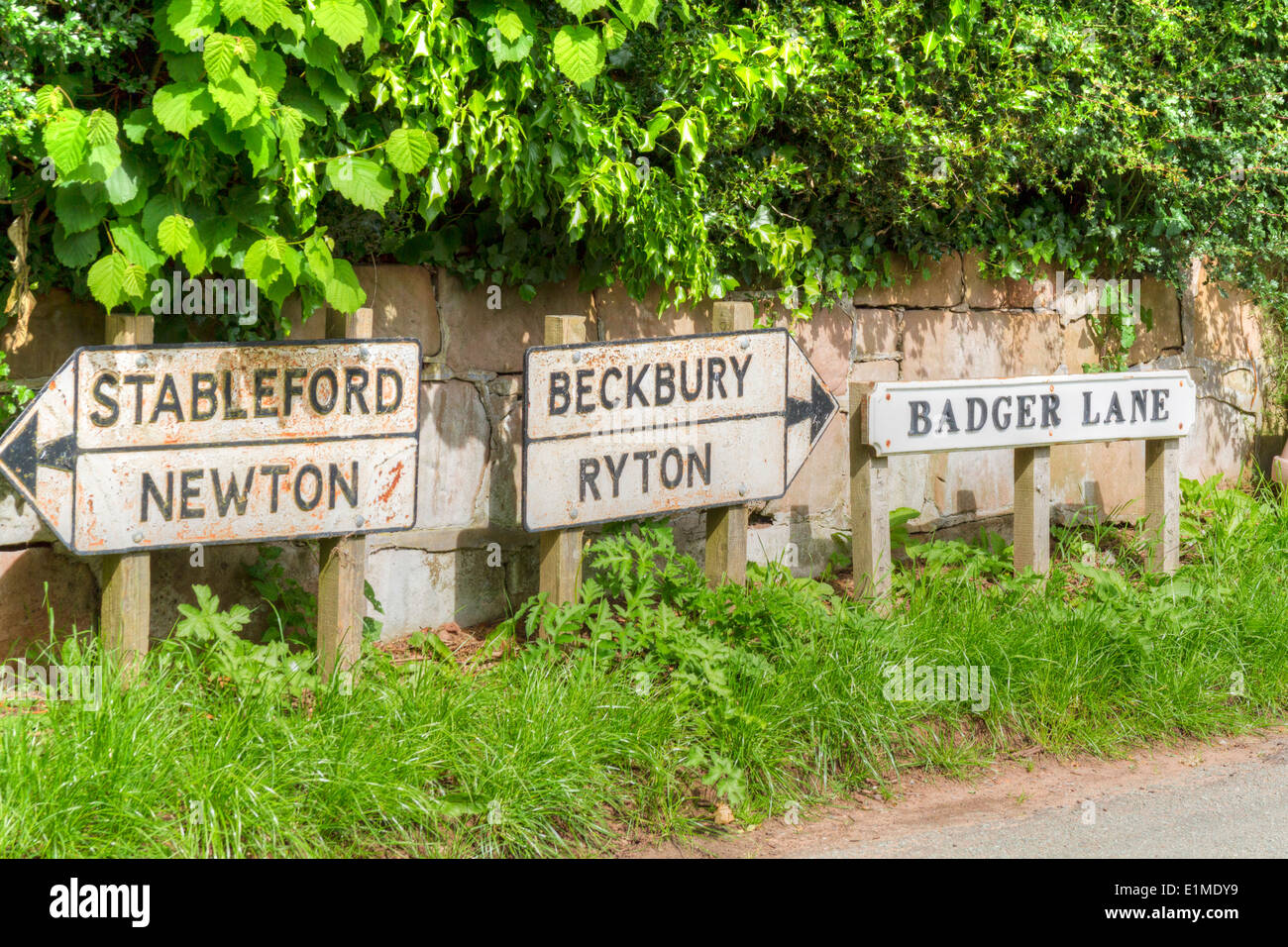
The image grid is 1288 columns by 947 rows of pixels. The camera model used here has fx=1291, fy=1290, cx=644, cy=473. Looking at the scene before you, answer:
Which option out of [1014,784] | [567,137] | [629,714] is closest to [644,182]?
[567,137]

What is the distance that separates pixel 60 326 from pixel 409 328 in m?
1.10

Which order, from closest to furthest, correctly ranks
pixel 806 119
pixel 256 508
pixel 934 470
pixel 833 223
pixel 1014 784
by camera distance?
pixel 256 508 → pixel 1014 784 → pixel 806 119 → pixel 833 223 → pixel 934 470

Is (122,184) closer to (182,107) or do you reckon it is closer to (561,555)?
(182,107)

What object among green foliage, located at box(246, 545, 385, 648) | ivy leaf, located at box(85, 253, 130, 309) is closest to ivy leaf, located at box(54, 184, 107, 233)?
ivy leaf, located at box(85, 253, 130, 309)

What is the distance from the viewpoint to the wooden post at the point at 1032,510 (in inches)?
201

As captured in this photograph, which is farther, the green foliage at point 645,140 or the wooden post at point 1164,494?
the wooden post at point 1164,494

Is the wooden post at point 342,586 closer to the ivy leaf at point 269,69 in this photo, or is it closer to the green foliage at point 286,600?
the green foliage at point 286,600

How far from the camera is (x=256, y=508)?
3607 mm

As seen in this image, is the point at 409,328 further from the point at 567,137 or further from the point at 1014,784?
the point at 1014,784

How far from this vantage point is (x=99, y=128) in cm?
316

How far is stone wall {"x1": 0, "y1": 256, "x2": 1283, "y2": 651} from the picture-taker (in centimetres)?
388

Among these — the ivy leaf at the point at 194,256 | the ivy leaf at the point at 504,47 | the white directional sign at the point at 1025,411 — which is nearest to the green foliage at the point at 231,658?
the ivy leaf at the point at 194,256

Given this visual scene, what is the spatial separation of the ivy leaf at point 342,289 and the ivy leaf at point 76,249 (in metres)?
0.60

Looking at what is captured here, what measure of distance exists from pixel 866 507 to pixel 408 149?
2.13 meters
